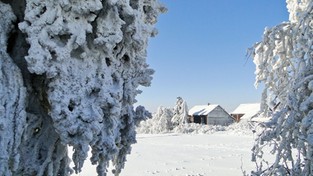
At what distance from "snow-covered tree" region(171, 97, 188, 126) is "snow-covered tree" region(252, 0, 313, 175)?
3123 centimetres

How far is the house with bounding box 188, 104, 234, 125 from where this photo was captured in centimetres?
4209

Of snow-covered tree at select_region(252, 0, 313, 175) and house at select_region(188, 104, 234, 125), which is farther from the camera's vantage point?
house at select_region(188, 104, 234, 125)

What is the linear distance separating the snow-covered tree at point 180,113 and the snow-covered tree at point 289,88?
102ft

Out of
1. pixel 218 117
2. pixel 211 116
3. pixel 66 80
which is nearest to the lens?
pixel 66 80

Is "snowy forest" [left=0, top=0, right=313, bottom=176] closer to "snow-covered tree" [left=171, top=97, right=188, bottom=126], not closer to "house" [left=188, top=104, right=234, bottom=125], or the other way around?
"snow-covered tree" [left=171, top=97, right=188, bottom=126]

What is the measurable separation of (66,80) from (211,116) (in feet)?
133

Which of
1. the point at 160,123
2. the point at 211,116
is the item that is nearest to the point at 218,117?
the point at 211,116

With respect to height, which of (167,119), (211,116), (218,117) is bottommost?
(167,119)

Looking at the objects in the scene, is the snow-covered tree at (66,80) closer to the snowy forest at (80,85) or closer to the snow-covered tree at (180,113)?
the snowy forest at (80,85)

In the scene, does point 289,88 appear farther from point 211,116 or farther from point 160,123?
point 211,116

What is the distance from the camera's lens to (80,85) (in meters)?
2.83

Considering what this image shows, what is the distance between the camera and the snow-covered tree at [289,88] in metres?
3.35

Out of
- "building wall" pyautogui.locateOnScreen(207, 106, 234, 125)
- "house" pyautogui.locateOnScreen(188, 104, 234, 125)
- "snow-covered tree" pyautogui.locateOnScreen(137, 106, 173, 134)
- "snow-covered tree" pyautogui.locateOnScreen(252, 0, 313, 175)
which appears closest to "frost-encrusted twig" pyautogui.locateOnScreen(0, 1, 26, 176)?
"snow-covered tree" pyautogui.locateOnScreen(252, 0, 313, 175)

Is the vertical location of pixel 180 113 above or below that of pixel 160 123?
above
